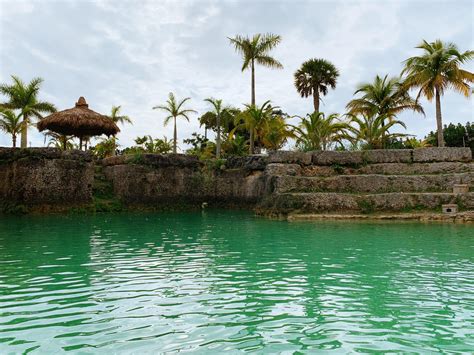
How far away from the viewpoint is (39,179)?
21.3 meters

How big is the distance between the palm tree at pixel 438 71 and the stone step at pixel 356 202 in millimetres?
7399

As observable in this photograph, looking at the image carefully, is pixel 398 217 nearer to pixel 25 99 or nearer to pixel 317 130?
pixel 317 130

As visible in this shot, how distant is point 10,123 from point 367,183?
71.1ft

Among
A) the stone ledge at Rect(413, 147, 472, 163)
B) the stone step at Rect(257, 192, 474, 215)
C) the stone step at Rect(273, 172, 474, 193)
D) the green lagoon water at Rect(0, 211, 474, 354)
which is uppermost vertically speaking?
the stone ledge at Rect(413, 147, 472, 163)

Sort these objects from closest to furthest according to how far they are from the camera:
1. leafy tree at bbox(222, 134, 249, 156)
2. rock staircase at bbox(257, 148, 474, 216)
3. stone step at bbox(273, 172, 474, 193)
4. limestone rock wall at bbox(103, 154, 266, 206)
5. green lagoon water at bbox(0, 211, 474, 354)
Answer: green lagoon water at bbox(0, 211, 474, 354), rock staircase at bbox(257, 148, 474, 216), stone step at bbox(273, 172, 474, 193), limestone rock wall at bbox(103, 154, 266, 206), leafy tree at bbox(222, 134, 249, 156)

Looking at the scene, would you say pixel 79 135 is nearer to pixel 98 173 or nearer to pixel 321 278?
pixel 98 173

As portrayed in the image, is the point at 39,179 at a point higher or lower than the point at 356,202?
higher

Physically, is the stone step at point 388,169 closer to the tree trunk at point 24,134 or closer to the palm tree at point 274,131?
the palm tree at point 274,131

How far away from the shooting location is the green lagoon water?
146 inches

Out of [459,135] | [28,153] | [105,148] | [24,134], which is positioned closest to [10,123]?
[24,134]

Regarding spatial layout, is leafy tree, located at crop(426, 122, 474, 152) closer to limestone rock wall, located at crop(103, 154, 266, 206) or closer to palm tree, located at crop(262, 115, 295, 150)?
palm tree, located at crop(262, 115, 295, 150)

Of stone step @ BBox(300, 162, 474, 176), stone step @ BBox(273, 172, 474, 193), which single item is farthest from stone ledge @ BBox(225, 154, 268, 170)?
stone step @ BBox(273, 172, 474, 193)

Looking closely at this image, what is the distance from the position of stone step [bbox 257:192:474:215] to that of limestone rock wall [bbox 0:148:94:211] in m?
11.0

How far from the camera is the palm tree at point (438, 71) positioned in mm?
22359
